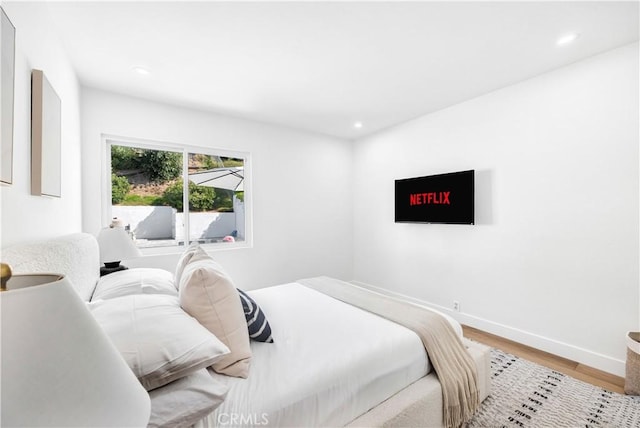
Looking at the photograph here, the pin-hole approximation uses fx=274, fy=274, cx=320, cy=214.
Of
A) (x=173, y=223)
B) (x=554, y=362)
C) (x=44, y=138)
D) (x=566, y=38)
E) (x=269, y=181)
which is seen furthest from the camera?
(x=269, y=181)

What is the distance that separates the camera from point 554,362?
7.78 ft

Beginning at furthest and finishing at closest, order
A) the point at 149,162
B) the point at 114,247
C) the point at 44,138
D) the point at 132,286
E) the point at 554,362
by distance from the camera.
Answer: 1. the point at 149,162
2. the point at 554,362
3. the point at 114,247
4. the point at 132,286
5. the point at 44,138

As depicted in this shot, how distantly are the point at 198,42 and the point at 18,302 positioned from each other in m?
2.22

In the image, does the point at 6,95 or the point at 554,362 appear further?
the point at 554,362

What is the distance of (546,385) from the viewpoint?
205cm

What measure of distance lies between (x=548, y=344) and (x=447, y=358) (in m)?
1.65

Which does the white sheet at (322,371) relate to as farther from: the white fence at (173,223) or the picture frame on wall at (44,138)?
the white fence at (173,223)

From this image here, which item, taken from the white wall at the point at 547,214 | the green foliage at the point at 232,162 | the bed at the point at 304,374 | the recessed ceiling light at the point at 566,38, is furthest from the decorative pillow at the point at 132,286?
the recessed ceiling light at the point at 566,38

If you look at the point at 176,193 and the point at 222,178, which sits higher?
the point at 222,178

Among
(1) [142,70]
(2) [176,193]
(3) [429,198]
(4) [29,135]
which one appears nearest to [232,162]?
(2) [176,193]

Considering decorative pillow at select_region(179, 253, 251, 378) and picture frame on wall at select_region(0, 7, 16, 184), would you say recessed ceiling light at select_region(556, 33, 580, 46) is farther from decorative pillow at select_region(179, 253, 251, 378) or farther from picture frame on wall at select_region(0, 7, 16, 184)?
picture frame on wall at select_region(0, 7, 16, 184)

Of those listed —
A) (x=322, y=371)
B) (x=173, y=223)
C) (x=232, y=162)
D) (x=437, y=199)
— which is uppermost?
(x=232, y=162)

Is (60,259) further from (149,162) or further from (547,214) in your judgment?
(547,214)

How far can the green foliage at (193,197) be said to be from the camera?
3.29m
